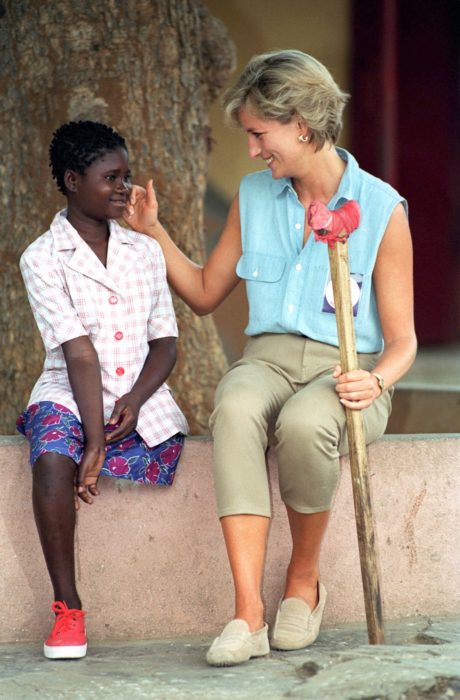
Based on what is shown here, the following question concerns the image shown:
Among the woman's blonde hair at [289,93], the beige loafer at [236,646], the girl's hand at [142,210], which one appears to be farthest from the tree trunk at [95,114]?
the beige loafer at [236,646]

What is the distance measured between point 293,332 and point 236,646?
85 cm

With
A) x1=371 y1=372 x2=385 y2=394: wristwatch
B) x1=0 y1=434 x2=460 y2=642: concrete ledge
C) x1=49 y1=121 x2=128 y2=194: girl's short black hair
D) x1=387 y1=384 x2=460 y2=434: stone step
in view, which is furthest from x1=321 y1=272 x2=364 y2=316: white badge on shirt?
x1=387 y1=384 x2=460 y2=434: stone step

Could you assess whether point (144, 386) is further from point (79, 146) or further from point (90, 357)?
point (79, 146)

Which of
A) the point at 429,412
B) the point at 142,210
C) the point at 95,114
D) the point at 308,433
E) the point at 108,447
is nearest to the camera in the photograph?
the point at 308,433

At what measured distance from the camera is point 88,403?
3182mm

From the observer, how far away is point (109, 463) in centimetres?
329

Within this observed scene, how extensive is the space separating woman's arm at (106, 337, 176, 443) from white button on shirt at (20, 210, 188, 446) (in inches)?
1.0

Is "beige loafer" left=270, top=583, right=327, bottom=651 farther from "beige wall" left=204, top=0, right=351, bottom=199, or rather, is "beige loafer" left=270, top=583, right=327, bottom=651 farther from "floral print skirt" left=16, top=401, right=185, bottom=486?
"beige wall" left=204, top=0, right=351, bottom=199

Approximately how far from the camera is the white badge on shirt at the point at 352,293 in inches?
131

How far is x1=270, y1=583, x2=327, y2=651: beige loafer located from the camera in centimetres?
321

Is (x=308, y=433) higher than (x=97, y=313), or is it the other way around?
(x=97, y=313)

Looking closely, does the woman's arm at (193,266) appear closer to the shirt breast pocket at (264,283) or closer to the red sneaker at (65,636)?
the shirt breast pocket at (264,283)

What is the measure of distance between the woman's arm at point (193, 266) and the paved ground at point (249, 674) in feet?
3.26

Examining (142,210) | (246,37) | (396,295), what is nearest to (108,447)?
(142,210)
